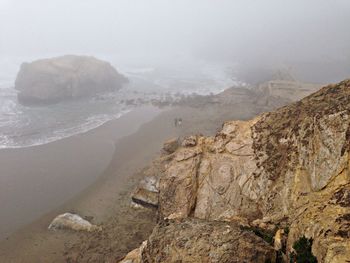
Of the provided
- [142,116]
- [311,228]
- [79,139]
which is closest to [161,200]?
[311,228]

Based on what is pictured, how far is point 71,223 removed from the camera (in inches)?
832

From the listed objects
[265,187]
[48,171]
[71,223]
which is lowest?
[71,223]

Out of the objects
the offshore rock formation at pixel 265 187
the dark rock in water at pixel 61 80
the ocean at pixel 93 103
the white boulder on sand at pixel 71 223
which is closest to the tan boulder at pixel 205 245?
the offshore rock formation at pixel 265 187

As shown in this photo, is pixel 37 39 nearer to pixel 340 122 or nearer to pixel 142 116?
pixel 142 116

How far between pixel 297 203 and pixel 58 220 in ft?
50.2

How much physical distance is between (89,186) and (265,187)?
15703 millimetres

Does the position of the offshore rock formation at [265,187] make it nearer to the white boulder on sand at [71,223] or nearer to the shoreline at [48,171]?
the white boulder on sand at [71,223]

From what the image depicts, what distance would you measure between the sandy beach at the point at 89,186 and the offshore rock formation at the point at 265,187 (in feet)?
15.3

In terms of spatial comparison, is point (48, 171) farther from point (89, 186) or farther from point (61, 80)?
point (61, 80)

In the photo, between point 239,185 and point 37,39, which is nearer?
point 239,185

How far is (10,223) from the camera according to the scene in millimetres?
22031

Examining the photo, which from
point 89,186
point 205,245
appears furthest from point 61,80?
point 205,245

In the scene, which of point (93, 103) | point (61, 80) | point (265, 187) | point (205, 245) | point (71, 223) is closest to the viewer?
point (205, 245)

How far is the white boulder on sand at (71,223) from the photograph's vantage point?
821 inches
